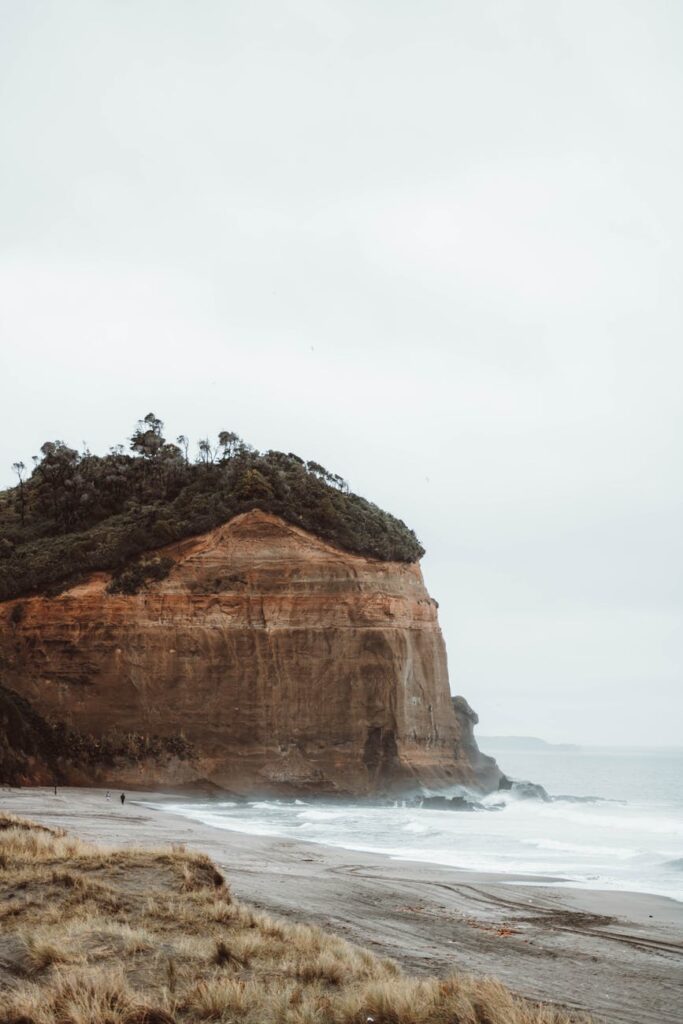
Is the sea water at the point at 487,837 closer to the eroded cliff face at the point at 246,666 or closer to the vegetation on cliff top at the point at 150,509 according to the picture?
the eroded cliff face at the point at 246,666

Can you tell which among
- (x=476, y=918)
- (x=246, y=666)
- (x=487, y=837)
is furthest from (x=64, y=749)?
(x=476, y=918)

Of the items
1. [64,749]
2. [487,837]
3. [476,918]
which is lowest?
[487,837]

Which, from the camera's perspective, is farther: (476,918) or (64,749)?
(64,749)

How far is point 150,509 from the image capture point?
44.6 m

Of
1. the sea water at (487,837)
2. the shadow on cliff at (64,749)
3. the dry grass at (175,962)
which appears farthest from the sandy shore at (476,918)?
the shadow on cliff at (64,749)

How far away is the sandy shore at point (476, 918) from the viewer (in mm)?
10758

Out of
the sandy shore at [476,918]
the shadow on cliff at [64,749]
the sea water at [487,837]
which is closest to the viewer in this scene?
the sandy shore at [476,918]

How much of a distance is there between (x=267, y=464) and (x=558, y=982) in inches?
1468

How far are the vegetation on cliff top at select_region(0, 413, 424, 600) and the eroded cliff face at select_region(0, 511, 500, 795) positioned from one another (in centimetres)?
90

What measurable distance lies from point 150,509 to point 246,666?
9099mm

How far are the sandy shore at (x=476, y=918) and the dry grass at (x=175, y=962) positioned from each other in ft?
4.80

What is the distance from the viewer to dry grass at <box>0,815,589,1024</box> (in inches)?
316

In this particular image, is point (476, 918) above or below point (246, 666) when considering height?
below

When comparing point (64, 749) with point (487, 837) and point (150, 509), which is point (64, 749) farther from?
point (487, 837)
